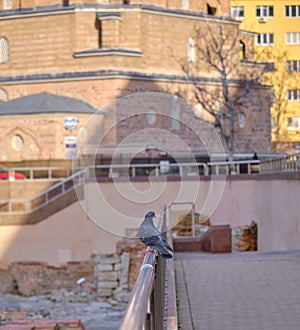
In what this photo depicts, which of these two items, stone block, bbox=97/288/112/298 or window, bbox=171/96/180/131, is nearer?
stone block, bbox=97/288/112/298

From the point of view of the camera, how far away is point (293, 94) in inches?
2136

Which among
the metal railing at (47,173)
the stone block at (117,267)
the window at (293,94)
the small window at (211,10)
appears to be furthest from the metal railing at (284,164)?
the window at (293,94)

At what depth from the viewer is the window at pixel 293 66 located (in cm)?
5344

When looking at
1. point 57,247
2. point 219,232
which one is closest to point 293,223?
point 219,232

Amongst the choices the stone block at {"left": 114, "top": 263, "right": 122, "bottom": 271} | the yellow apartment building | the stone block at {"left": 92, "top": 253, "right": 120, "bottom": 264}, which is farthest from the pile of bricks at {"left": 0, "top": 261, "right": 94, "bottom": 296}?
the yellow apartment building

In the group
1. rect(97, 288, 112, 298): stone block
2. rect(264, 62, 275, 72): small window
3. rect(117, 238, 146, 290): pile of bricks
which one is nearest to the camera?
rect(97, 288, 112, 298): stone block

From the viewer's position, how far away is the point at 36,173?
117ft

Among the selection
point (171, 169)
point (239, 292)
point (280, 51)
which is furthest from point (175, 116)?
point (239, 292)

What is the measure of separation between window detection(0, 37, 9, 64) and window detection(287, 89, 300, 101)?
62.9ft

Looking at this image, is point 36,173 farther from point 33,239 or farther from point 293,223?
point 293,223

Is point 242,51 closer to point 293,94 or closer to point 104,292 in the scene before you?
point 293,94

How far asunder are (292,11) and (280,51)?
2.51 meters

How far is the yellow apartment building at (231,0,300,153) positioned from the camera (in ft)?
169

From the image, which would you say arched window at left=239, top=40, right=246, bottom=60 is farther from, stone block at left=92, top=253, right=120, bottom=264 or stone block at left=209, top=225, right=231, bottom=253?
stone block at left=209, top=225, right=231, bottom=253
